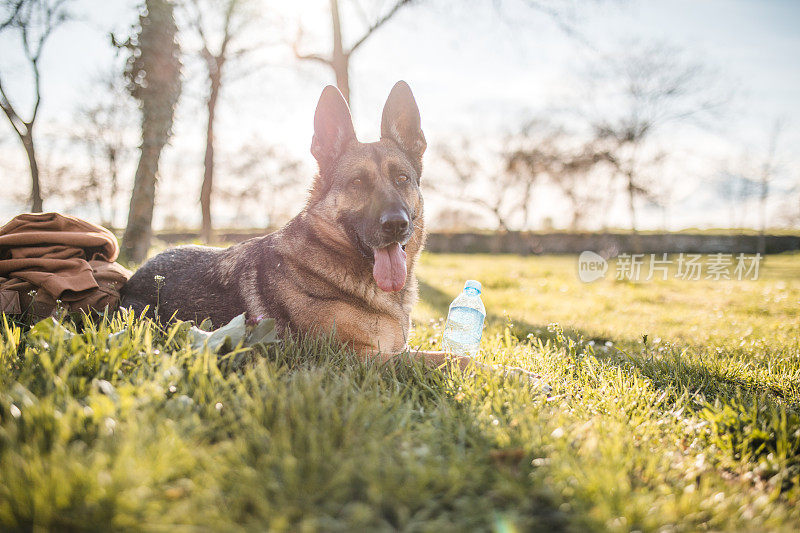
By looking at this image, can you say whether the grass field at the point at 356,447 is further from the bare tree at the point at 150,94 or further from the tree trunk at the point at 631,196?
the tree trunk at the point at 631,196

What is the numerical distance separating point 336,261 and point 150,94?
279 inches

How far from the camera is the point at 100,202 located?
32.3m

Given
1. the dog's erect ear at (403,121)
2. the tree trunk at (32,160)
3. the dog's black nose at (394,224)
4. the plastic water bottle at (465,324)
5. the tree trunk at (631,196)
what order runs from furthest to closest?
the tree trunk at (631,196)
the tree trunk at (32,160)
the plastic water bottle at (465,324)
the dog's erect ear at (403,121)
the dog's black nose at (394,224)

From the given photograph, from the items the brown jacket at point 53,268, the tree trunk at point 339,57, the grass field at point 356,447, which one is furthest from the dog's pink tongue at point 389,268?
the tree trunk at point 339,57

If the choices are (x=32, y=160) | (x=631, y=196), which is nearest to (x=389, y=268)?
(x=32, y=160)

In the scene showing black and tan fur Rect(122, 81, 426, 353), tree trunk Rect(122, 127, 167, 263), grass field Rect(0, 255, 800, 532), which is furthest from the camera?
tree trunk Rect(122, 127, 167, 263)

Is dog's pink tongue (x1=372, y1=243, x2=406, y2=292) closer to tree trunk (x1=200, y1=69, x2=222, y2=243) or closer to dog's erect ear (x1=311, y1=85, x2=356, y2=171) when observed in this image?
dog's erect ear (x1=311, y1=85, x2=356, y2=171)

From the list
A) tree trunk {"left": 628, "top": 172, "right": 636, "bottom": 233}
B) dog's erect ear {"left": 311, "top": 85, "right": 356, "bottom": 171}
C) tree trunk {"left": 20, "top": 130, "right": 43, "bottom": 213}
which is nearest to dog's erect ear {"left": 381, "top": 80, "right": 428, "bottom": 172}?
dog's erect ear {"left": 311, "top": 85, "right": 356, "bottom": 171}

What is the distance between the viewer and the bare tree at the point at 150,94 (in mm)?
8016

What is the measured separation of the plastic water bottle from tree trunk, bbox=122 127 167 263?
268 inches

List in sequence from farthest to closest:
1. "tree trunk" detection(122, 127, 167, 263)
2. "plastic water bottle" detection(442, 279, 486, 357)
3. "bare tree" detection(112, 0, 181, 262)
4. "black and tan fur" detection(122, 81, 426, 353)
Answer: "tree trunk" detection(122, 127, 167, 263) < "bare tree" detection(112, 0, 181, 262) < "plastic water bottle" detection(442, 279, 486, 357) < "black and tan fur" detection(122, 81, 426, 353)

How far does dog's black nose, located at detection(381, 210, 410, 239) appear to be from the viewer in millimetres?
3328

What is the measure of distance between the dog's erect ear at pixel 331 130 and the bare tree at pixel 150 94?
6.15 metres

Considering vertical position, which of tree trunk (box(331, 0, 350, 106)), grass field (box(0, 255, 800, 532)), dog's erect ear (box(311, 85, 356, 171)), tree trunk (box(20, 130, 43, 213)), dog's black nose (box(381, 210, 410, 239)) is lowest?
grass field (box(0, 255, 800, 532))
